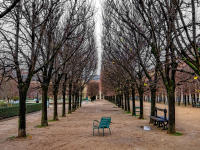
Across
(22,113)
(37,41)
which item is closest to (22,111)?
(22,113)

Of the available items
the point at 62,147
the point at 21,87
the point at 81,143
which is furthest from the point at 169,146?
the point at 21,87

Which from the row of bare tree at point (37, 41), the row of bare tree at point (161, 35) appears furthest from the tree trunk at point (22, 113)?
the row of bare tree at point (161, 35)

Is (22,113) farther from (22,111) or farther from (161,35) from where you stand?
(161,35)

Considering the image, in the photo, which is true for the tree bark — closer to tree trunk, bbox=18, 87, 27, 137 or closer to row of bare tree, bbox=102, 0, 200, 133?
tree trunk, bbox=18, 87, 27, 137

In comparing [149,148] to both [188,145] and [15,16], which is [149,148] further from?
[15,16]

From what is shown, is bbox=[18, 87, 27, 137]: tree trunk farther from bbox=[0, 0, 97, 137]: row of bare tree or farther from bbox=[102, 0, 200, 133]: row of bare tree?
bbox=[102, 0, 200, 133]: row of bare tree

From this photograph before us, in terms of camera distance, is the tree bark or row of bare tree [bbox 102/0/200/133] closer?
row of bare tree [bbox 102/0/200/133]

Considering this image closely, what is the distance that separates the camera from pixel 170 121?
36.5 ft

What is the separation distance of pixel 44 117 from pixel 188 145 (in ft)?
30.0

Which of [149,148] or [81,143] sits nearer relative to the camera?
[149,148]

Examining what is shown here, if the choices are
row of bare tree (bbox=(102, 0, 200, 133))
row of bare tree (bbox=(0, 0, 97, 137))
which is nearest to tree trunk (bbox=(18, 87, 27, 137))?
row of bare tree (bbox=(0, 0, 97, 137))

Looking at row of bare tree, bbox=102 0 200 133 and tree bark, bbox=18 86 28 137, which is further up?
row of bare tree, bbox=102 0 200 133

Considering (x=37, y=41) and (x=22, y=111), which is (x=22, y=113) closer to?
(x=22, y=111)

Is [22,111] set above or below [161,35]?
below
